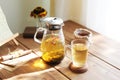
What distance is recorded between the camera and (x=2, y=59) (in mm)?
1282

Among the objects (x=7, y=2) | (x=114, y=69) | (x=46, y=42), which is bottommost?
(x=114, y=69)

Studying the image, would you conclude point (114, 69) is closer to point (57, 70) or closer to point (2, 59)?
point (57, 70)

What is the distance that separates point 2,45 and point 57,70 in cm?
42

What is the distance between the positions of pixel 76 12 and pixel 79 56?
30.4 inches

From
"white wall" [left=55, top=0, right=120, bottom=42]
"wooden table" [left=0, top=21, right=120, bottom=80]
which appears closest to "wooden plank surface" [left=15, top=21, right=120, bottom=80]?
"wooden table" [left=0, top=21, right=120, bottom=80]

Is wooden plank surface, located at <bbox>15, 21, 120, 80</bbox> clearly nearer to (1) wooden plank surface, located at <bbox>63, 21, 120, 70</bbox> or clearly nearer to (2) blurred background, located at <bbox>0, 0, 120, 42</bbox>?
(1) wooden plank surface, located at <bbox>63, 21, 120, 70</bbox>

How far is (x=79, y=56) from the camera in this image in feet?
3.81

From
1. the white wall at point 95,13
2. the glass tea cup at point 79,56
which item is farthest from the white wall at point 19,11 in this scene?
the glass tea cup at point 79,56

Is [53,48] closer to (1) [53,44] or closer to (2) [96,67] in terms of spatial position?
(1) [53,44]

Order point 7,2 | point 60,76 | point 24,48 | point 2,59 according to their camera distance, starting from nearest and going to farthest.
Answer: point 60,76 → point 2,59 → point 24,48 → point 7,2

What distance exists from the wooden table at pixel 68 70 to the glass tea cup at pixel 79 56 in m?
0.03

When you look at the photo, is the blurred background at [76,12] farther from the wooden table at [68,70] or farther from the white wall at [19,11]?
the wooden table at [68,70]

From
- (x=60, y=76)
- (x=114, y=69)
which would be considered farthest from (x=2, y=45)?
(x=114, y=69)

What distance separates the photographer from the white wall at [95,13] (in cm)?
164
